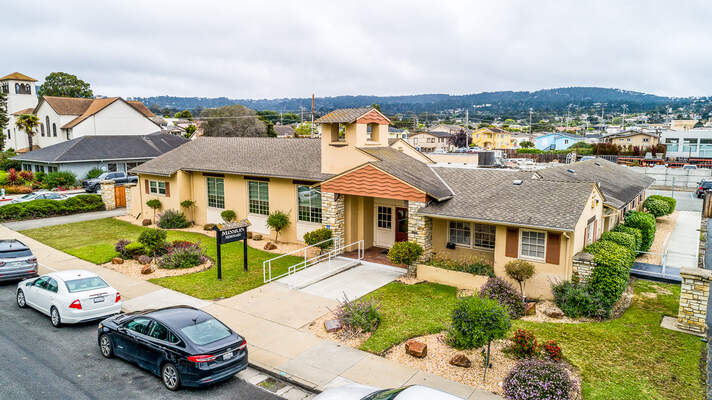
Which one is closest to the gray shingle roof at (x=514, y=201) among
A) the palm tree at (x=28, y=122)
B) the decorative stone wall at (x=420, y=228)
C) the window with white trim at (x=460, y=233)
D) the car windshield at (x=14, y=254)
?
the decorative stone wall at (x=420, y=228)

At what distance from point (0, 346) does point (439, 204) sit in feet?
48.3

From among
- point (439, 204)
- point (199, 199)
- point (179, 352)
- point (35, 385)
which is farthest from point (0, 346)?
point (199, 199)

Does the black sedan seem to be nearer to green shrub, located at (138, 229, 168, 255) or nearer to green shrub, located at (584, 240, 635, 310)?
green shrub, located at (138, 229, 168, 255)

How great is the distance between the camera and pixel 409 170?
67.0 ft

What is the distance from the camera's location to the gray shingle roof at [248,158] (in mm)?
24156

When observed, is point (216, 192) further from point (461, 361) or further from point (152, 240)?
point (461, 361)

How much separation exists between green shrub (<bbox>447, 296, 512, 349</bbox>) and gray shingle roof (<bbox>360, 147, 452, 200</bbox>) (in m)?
7.74

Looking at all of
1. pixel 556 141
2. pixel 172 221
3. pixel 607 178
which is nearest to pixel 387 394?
pixel 172 221

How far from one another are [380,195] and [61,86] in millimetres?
95664

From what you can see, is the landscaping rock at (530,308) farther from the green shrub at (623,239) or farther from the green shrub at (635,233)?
the green shrub at (635,233)

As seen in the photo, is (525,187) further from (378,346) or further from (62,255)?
(62,255)

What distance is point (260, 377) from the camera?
11047 mm

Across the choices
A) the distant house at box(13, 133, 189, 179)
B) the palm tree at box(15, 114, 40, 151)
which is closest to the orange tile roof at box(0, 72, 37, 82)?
the palm tree at box(15, 114, 40, 151)

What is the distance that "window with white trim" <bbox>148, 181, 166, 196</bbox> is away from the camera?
29.7m
